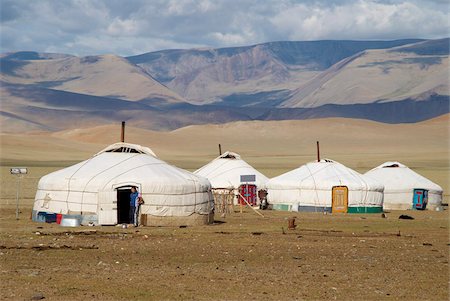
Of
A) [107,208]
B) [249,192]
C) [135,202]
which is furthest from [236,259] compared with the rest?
[249,192]

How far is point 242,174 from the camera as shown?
39.4 m

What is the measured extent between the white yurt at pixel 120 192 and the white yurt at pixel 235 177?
1313 cm

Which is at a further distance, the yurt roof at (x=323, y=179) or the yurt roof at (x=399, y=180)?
the yurt roof at (x=399, y=180)

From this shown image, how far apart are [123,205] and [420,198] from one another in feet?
54.7

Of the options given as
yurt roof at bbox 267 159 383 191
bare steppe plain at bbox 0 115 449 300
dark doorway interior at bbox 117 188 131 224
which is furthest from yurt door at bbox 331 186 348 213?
dark doorway interior at bbox 117 188 131 224

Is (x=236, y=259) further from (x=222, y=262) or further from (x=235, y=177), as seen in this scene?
(x=235, y=177)

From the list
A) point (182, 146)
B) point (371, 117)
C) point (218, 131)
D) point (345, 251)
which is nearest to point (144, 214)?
point (345, 251)

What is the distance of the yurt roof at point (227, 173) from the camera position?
39.0 metres

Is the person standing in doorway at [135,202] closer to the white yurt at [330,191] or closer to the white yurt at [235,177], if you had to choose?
the white yurt at [330,191]

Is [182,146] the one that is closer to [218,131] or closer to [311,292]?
[218,131]

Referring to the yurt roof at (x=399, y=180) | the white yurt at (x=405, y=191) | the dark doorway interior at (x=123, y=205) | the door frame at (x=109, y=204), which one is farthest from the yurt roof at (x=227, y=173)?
the door frame at (x=109, y=204)

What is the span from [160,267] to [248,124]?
4866 inches

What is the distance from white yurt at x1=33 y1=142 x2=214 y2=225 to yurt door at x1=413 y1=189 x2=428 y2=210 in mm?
15261

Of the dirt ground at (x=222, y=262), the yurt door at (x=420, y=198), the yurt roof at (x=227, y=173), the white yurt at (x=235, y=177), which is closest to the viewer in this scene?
the dirt ground at (x=222, y=262)
